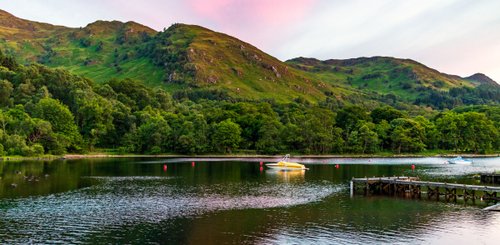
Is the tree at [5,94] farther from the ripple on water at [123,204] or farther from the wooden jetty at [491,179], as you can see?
the wooden jetty at [491,179]

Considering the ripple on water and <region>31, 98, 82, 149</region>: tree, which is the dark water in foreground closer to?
the ripple on water

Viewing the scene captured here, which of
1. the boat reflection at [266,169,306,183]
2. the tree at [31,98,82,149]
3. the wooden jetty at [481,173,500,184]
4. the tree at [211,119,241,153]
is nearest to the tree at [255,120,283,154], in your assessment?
the tree at [211,119,241,153]

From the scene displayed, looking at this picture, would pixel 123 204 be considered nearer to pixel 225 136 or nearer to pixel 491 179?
pixel 491 179

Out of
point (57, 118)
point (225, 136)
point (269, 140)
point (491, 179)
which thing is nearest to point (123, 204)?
point (491, 179)

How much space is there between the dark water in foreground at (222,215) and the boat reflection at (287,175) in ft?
Result: 28.3

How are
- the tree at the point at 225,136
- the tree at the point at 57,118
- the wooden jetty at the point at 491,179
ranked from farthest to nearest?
the tree at the point at 225,136 < the tree at the point at 57,118 < the wooden jetty at the point at 491,179

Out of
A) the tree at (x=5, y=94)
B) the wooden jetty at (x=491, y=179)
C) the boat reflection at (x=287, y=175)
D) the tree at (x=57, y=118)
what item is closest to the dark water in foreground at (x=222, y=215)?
the boat reflection at (x=287, y=175)

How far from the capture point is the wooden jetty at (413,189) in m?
74.1

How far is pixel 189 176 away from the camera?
108000mm

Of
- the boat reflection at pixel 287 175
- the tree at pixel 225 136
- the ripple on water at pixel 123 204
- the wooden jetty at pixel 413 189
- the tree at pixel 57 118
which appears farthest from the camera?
the tree at pixel 225 136

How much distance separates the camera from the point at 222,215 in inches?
2270

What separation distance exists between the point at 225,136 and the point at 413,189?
389 feet

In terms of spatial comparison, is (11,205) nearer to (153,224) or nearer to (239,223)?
(153,224)

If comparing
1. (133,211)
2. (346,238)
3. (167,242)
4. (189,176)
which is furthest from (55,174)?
(346,238)
